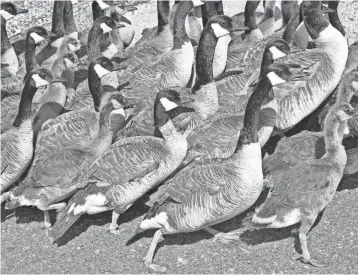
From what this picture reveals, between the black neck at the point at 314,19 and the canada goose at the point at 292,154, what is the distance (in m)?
2.08

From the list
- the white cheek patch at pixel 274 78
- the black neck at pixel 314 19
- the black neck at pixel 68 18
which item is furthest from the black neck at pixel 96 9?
the white cheek patch at pixel 274 78

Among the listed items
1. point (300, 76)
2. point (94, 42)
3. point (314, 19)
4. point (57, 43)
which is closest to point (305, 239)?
point (300, 76)

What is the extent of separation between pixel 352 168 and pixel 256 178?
58.6 inches

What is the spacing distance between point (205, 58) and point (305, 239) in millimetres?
3504

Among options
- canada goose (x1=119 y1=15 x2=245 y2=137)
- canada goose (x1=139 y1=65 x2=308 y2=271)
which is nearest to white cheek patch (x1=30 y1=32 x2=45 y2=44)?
canada goose (x1=119 y1=15 x2=245 y2=137)

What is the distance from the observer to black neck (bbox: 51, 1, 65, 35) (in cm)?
1256

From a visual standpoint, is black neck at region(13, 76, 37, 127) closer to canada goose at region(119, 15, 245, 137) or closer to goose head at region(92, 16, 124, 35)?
canada goose at region(119, 15, 245, 137)

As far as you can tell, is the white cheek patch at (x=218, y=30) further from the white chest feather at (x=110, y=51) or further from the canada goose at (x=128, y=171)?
the white chest feather at (x=110, y=51)

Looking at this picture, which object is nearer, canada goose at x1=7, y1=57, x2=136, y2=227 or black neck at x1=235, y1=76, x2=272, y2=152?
black neck at x1=235, y1=76, x2=272, y2=152

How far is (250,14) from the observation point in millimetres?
11539

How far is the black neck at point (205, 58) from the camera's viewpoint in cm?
970

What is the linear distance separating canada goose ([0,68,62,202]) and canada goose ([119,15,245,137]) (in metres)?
1.34

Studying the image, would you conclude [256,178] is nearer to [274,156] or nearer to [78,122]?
[274,156]

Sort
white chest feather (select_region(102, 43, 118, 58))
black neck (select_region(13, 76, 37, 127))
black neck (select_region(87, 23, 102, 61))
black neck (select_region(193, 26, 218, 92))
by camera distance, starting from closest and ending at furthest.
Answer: black neck (select_region(13, 76, 37, 127)), black neck (select_region(193, 26, 218, 92)), black neck (select_region(87, 23, 102, 61)), white chest feather (select_region(102, 43, 118, 58))
